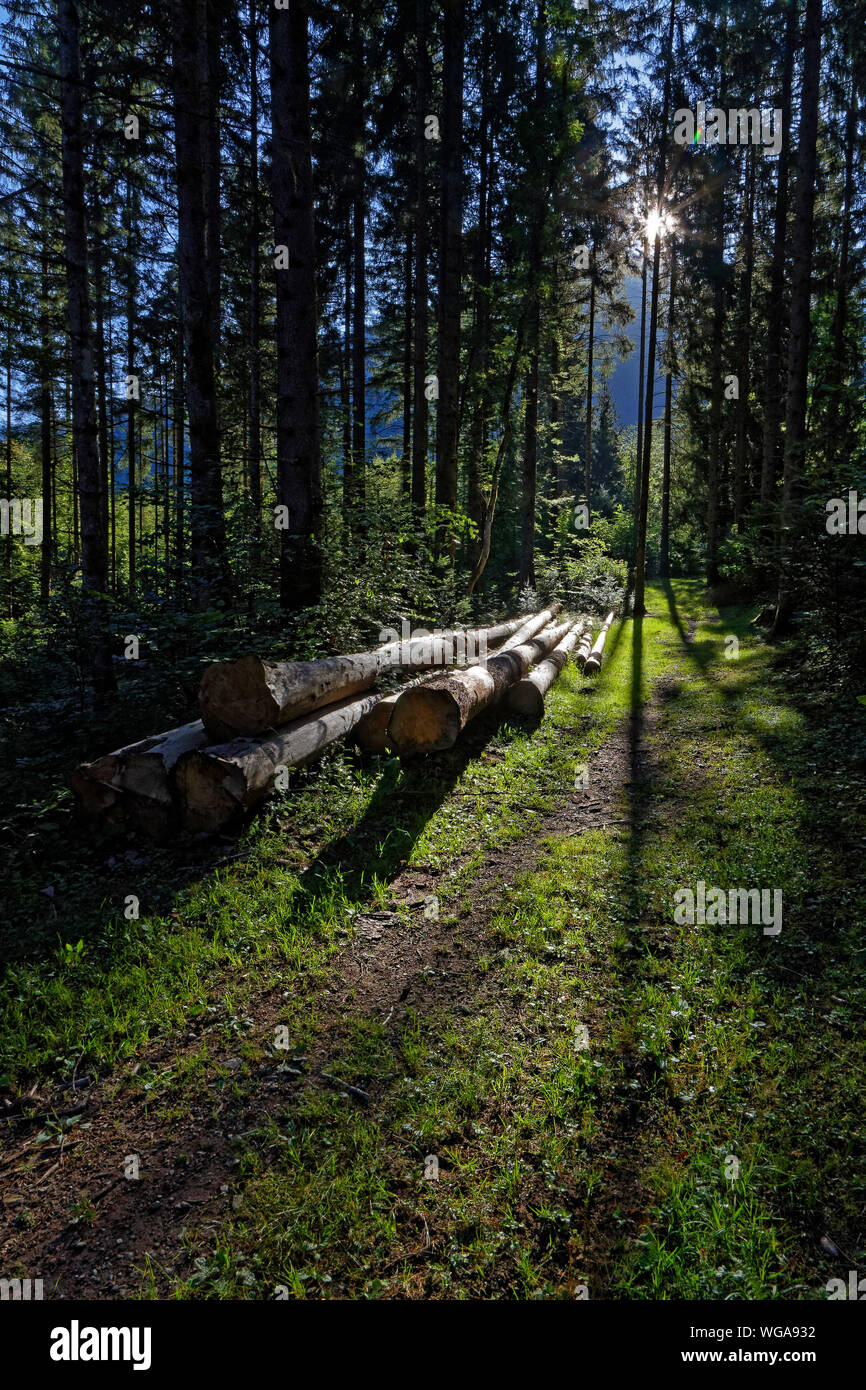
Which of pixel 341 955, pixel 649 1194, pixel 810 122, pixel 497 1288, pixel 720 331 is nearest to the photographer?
pixel 497 1288

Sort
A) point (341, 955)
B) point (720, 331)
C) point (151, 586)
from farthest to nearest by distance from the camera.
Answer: point (720, 331) → point (151, 586) → point (341, 955)

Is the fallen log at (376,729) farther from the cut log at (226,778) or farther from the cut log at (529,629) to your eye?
the cut log at (529,629)

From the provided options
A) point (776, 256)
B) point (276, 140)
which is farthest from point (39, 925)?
point (776, 256)

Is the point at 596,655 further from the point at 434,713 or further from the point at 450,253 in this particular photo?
the point at 450,253

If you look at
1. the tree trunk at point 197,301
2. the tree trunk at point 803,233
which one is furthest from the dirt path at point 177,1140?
the tree trunk at point 803,233

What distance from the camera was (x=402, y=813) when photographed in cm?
596

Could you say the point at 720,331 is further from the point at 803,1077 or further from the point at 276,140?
the point at 803,1077

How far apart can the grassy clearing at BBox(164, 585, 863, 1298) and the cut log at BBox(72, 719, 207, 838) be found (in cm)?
268

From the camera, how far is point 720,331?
21672mm

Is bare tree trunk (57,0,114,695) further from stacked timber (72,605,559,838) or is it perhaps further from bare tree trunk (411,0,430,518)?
bare tree trunk (411,0,430,518)

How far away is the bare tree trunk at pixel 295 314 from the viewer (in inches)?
295

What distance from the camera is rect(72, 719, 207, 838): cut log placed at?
5.07 metres
